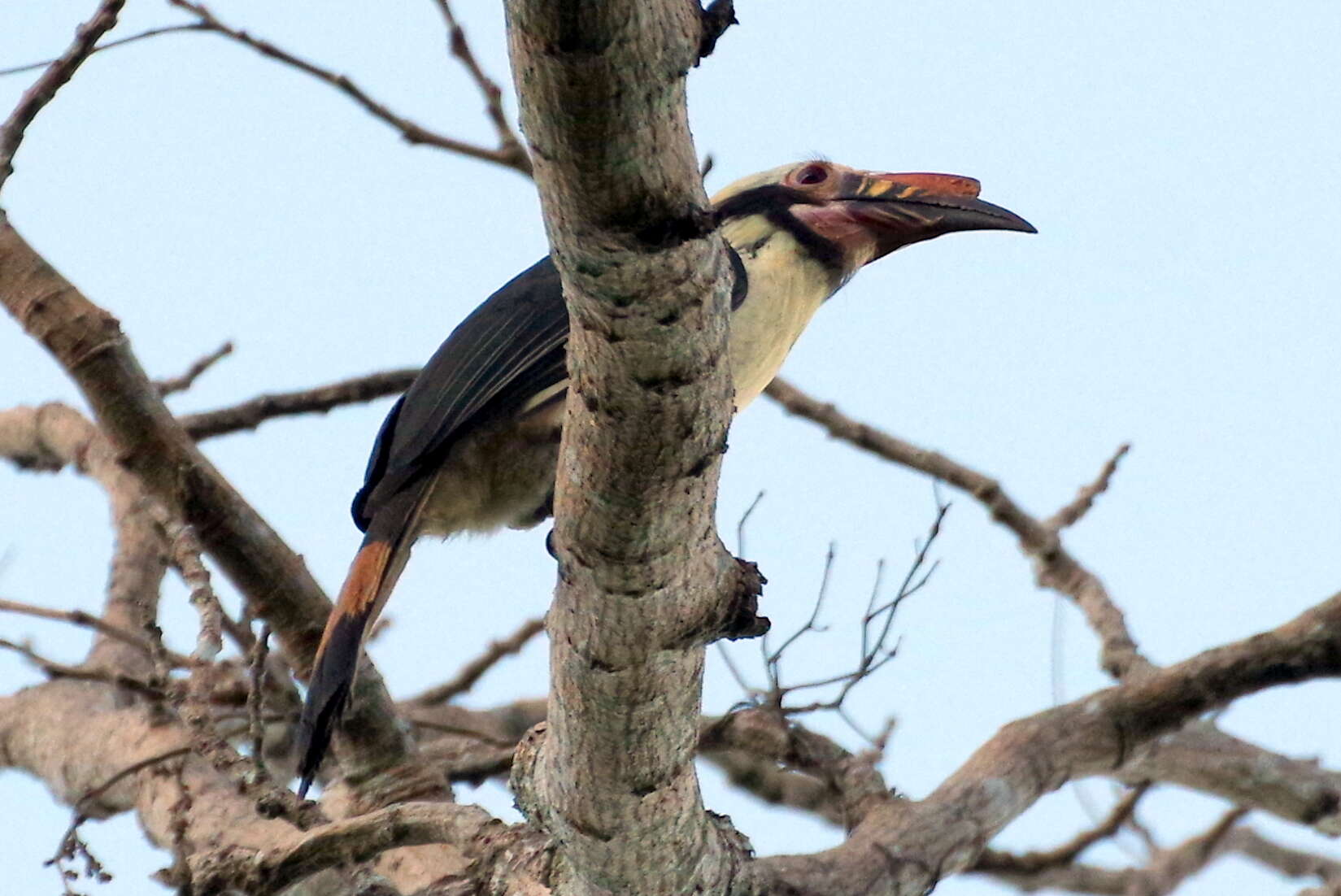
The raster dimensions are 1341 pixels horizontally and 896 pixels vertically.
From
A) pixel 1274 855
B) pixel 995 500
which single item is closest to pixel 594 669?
pixel 995 500

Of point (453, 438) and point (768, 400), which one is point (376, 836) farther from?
point (768, 400)

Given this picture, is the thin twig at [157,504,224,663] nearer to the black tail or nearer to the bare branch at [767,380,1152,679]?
the black tail

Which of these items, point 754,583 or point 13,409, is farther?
point 13,409

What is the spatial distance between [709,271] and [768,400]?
2388 millimetres

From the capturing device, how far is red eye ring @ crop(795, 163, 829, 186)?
3695 mm

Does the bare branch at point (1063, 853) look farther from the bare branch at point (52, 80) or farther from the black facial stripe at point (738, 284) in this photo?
the bare branch at point (52, 80)

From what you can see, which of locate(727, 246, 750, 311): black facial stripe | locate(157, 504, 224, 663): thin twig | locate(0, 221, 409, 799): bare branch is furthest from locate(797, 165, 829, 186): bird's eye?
locate(157, 504, 224, 663): thin twig

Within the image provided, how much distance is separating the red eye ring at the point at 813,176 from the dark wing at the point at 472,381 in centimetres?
73

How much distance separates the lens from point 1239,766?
3191mm

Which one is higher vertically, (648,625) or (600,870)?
(648,625)

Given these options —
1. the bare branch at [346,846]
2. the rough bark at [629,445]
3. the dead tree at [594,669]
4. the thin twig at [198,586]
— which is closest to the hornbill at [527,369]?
the dead tree at [594,669]

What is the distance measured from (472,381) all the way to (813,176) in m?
1.04

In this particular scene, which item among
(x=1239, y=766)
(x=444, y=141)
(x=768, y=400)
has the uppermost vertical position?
(x=444, y=141)

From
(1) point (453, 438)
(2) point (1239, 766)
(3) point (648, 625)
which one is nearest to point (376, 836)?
(3) point (648, 625)
